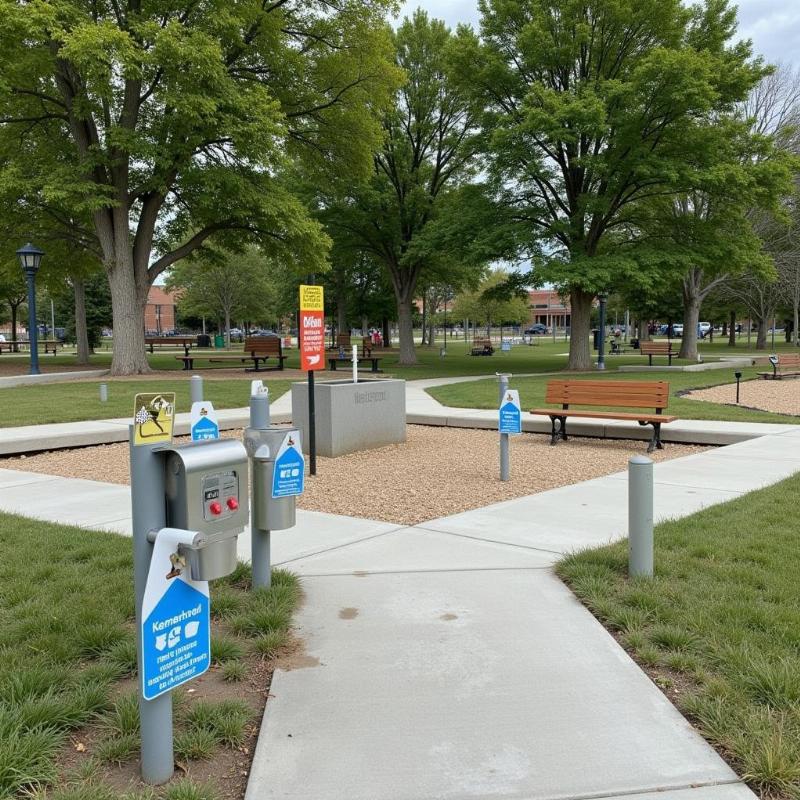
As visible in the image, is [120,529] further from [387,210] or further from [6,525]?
[387,210]

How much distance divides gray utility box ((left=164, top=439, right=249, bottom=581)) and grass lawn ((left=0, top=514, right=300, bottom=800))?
2.52 ft

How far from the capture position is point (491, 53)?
25031 millimetres

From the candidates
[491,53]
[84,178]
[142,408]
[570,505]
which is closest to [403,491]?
[570,505]

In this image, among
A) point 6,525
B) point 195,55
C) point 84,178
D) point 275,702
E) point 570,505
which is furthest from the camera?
point 84,178

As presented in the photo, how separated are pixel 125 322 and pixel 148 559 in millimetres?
21353

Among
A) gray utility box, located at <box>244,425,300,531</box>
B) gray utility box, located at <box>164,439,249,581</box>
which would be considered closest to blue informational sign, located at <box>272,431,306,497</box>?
gray utility box, located at <box>244,425,300,531</box>

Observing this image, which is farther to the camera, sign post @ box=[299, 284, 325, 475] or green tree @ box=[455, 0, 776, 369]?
green tree @ box=[455, 0, 776, 369]

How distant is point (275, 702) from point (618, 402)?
335 inches

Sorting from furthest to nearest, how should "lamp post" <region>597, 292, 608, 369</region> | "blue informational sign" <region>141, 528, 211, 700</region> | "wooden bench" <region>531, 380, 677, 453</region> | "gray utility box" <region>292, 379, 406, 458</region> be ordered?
1. "lamp post" <region>597, 292, 608, 369</region>
2. "wooden bench" <region>531, 380, 677, 453</region>
3. "gray utility box" <region>292, 379, 406, 458</region>
4. "blue informational sign" <region>141, 528, 211, 700</region>

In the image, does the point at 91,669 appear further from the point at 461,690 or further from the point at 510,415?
the point at 510,415

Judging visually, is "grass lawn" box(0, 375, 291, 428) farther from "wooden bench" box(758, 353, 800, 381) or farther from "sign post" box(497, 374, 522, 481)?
"wooden bench" box(758, 353, 800, 381)

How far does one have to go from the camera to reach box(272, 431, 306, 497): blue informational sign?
3.87 metres

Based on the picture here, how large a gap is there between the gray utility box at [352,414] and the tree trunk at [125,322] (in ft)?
45.5

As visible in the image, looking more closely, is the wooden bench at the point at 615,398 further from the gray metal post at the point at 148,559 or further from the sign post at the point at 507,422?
the gray metal post at the point at 148,559
